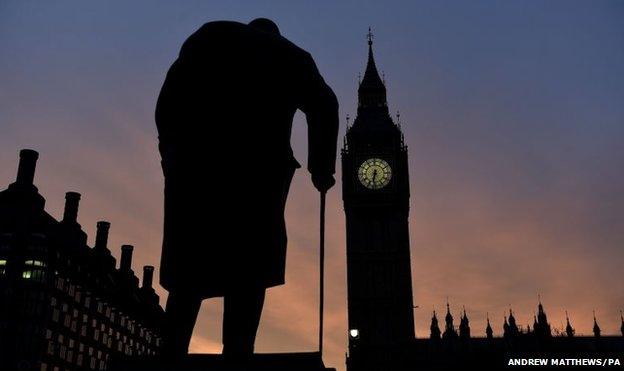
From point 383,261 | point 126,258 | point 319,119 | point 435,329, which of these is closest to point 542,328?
point 435,329

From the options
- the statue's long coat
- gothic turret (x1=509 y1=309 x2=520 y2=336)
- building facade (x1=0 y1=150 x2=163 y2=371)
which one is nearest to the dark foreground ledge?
the statue's long coat

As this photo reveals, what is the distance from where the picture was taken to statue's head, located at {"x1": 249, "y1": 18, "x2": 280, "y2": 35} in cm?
511

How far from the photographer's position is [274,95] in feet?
15.5

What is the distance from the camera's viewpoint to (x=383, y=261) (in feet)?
251

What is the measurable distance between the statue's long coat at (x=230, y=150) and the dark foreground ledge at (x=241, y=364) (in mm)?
547

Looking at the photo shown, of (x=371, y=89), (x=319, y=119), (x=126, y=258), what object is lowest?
(x=319, y=119)

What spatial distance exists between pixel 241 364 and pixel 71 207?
84.2m

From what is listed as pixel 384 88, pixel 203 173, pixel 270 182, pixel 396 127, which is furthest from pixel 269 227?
pixel 384 88

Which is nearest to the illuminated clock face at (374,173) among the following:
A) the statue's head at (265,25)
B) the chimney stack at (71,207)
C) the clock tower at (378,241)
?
the clock tower at (378,241)

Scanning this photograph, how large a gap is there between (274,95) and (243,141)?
1.47 feet

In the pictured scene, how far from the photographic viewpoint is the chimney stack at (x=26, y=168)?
245 ft

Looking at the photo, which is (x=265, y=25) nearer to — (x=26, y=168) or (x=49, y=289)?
(x=49, y=289)

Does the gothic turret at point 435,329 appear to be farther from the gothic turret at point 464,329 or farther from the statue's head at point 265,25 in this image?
the statue's head at point 265,25

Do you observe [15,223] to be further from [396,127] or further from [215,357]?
[215,357]
